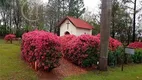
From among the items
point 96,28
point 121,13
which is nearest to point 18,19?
point 96,28

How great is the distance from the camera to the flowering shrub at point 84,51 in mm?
11523

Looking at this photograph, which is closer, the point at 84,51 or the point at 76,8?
the point at 84,51

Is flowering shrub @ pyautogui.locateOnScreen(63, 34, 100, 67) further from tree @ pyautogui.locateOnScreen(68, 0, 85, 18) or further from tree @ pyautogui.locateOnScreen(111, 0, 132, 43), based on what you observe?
tree @ pyautogui.locateOnScreen(68, 0, 85, 18)

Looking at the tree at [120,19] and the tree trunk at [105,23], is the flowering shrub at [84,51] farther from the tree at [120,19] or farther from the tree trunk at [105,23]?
the tree at [120,19]

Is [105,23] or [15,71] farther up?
[105,23]

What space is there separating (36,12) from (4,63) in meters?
29.3

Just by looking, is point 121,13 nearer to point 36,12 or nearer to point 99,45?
point 36,12

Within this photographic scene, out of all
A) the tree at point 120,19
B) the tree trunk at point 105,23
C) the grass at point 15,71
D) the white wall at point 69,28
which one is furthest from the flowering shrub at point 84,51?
the tree at point 120,19

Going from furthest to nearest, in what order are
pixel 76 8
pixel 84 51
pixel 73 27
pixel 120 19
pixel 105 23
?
pixel 76 8 < pixel 120 19 < pixel 73 27 < pixel 84 51 < pixel 105 23

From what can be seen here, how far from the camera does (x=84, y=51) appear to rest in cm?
1148

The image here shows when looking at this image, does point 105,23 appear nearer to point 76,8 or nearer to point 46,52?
point 46,52

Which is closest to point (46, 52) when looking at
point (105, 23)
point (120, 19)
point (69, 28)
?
point (105, 23)

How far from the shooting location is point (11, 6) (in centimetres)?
4328

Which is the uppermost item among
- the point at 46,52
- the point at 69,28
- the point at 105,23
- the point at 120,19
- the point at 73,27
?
the point at 120,19
